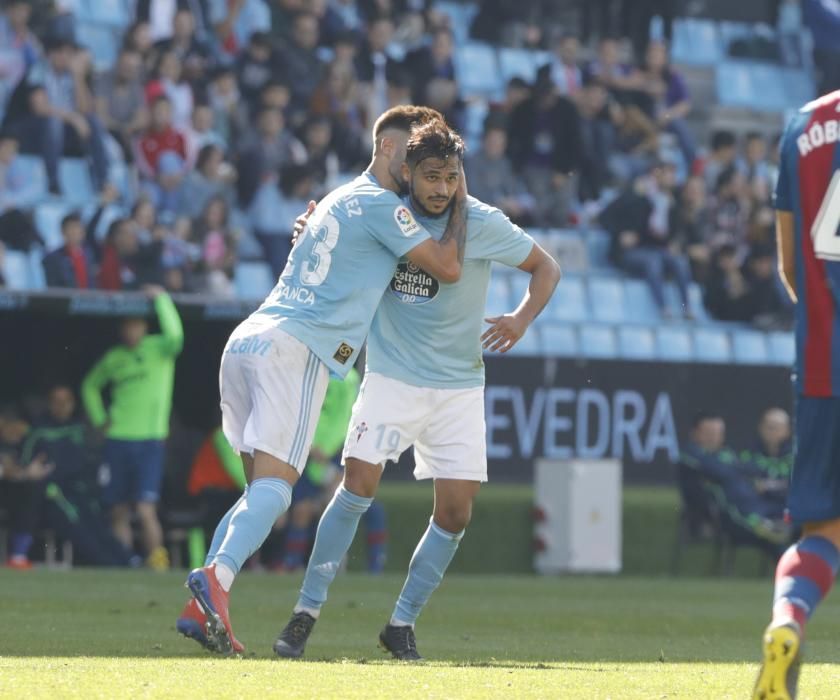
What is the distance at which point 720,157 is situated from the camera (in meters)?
22.1

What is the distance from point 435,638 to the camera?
870 cm

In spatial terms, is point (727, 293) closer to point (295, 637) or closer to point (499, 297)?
point (499, 297)

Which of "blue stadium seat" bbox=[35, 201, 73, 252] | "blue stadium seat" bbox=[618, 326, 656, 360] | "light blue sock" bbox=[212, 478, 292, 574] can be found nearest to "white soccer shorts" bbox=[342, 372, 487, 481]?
"light blue sock" bbox=[212, 478, 292, 574]

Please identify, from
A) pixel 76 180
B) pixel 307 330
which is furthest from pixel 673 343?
pixel 307 330

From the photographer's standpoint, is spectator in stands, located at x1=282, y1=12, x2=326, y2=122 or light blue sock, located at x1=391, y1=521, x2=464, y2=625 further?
spectator in stands, located at x1=282, y1=12, x2=326, y2=122

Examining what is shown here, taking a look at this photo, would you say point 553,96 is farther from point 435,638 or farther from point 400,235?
point 400,235

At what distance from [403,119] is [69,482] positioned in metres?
8.03

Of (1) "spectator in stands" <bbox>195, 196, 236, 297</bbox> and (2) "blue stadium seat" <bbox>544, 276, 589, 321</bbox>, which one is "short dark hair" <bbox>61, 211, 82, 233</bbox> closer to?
(1) "spectator in stands" <bbox>195, 196, 236, 297</bbox>

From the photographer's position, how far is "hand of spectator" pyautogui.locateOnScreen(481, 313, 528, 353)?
7164 mm

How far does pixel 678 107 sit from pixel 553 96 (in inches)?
98.2

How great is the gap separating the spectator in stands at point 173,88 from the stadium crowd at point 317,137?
0.02 m

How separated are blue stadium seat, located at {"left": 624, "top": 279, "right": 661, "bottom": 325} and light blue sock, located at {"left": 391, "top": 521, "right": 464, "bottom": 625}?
11.5 metres

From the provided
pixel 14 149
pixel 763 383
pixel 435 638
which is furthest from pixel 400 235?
pixel 763 383

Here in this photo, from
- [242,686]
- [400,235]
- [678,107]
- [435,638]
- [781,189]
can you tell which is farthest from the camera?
[678,107]
